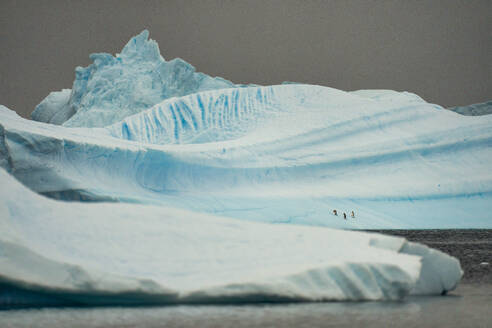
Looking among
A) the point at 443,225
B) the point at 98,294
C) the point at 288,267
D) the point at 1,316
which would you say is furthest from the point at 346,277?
the point at 443,225

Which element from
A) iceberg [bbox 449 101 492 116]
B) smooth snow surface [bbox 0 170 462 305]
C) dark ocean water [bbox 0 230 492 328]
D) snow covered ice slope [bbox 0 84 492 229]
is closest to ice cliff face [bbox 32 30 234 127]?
snow covered ice slope [bbox 0 84 492 229]

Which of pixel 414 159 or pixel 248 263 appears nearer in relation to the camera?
pixel 248 263

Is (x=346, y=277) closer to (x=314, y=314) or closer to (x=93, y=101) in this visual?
(x=314, y=314)

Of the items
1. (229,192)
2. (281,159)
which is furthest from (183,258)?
(281,159)

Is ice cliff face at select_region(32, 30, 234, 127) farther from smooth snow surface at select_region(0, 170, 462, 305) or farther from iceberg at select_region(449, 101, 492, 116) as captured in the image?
smooth snow surface at select_region(0, 170, 462, 305)

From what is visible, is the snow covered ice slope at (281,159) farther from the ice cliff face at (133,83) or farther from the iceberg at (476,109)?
the iceberg at (476,109)

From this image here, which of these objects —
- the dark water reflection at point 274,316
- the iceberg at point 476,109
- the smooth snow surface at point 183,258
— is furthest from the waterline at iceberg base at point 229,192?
the iceberg at point 476,109
